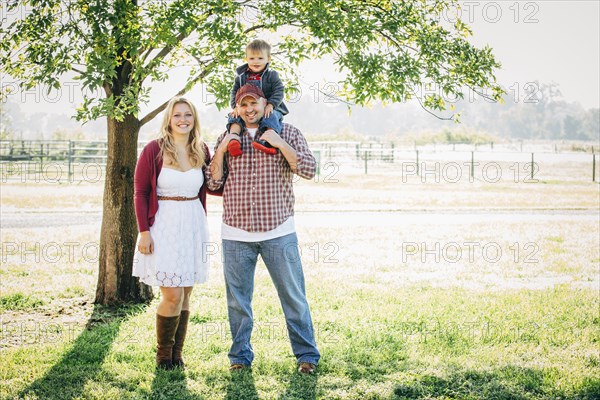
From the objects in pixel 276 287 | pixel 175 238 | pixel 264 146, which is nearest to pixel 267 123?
pixel 264 146

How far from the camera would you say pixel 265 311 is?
22.9ft

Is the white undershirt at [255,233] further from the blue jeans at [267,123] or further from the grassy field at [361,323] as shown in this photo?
the grassy field at [361,323]

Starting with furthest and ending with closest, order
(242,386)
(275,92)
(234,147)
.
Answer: (275,92) → (242,386) → (234,147)

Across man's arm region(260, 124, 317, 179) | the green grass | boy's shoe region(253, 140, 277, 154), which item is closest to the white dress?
boy's shoe region(253, 140, 277, 154)

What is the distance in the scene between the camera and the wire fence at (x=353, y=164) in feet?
101

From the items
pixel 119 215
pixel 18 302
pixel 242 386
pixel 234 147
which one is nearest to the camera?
pixel 234 147

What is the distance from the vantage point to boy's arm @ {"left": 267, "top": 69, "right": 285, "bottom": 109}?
16.1 ft

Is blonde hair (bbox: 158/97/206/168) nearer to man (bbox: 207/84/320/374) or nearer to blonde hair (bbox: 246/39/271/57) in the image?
man (bbox: 207/84/320/374)

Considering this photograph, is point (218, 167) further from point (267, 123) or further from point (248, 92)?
point (248, 92)

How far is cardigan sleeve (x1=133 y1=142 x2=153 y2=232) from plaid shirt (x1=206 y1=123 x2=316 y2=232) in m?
0.46

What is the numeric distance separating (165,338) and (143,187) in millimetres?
1194

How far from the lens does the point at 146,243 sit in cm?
467

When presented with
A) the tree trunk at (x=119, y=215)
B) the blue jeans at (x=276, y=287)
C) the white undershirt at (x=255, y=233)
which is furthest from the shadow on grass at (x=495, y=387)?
the tree trunk at (x=119, y=215)

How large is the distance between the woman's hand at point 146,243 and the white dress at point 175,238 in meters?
0.03
